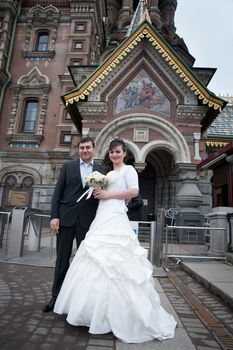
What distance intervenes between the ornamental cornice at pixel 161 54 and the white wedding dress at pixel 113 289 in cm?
1094

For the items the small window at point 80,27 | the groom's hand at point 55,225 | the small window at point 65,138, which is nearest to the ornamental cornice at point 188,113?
the small window at point 65,138

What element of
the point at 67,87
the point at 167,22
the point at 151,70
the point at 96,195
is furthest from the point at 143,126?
the point at 167,22

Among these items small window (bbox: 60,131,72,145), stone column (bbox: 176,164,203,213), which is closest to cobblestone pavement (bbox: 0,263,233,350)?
stone column (bbox: 176,164,203,213)

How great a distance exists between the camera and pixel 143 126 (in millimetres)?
13141

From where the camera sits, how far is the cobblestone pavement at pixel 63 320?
249cm

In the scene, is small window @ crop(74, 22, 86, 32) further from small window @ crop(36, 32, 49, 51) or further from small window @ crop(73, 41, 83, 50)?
small window @ crop(36, 32, 49, 51)

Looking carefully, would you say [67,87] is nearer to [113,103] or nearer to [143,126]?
[113,103]

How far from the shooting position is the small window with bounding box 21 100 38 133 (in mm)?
19219

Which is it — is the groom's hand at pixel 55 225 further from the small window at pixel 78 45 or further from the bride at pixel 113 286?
the small window at pixel 78 45

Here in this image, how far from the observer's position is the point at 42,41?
69.2 ft

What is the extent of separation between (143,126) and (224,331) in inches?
428

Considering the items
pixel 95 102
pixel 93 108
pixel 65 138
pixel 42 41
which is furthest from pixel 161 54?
pixel 42 41

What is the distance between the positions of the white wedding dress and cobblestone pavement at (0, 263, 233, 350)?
0.47 ft

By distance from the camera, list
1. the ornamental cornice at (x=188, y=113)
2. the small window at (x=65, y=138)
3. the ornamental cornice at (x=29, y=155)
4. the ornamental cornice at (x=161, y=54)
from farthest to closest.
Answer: the small window at (x=65, y=138) < the ornamental cornice at (x=29, y=155) < the ornamental cornice at (x=188, y=113) < the ornamental cornice at (x=161, y=54)
